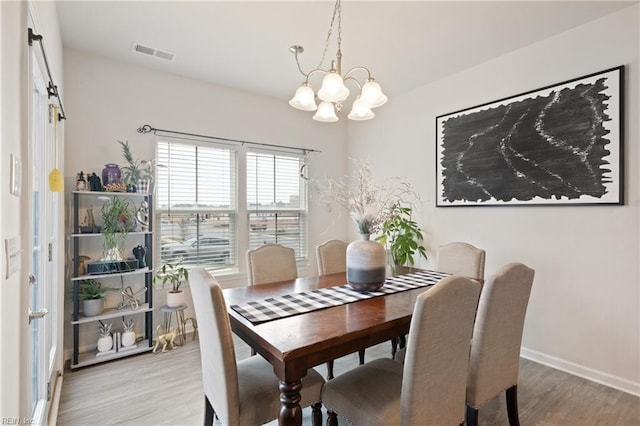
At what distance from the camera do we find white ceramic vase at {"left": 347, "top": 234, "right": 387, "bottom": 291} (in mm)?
2033

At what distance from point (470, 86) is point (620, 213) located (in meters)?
1.72

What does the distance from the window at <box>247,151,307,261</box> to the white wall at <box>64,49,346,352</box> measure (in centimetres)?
22

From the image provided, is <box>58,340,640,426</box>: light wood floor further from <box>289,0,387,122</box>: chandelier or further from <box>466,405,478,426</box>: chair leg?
<box>289,0,387,122</box>: chandelier

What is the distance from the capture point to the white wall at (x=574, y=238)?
2.32 meters

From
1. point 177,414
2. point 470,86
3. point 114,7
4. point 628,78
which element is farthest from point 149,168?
point 628,78

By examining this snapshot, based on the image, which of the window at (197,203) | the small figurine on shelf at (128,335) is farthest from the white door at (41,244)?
the window at (197,203)

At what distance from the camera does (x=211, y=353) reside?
1.46 metres

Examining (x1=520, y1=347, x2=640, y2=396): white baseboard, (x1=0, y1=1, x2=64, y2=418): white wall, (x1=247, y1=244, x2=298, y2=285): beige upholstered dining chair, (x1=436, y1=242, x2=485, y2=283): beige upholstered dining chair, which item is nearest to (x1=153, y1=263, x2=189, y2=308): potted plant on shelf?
(x1=247, y1=244, x2=298, y2=285): beige upholstered dining chair

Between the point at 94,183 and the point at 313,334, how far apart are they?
2.49 meters

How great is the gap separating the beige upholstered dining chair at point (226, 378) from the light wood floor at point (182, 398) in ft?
1.92

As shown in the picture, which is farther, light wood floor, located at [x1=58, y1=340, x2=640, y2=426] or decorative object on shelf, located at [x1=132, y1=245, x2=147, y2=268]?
decorative object on shelf, located at [x1=132, y1=245, x2=147, y2=268]

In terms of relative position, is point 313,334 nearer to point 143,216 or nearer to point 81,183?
point 143,216

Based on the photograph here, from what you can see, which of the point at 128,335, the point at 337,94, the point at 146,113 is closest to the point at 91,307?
the point at 128,335

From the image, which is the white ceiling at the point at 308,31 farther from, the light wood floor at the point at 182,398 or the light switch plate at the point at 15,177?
the light wood floor at the point at 182,398
